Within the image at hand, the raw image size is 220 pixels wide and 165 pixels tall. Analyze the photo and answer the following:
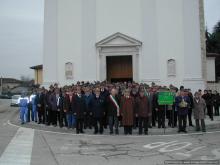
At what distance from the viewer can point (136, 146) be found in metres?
11.9

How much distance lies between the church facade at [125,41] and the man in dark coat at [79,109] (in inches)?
383

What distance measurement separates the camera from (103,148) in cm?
1162

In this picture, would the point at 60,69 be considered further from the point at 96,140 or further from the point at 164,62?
the point at 96,140

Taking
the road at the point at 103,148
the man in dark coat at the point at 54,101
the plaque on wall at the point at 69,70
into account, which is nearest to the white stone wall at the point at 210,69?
the plaque on wall at the point at 69,70

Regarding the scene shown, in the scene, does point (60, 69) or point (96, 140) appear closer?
point (96, 140)

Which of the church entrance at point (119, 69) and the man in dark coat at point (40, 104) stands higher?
the church entrance at point (119, 69)

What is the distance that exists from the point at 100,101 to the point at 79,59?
1065 cm

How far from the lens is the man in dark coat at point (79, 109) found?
15.6 meters

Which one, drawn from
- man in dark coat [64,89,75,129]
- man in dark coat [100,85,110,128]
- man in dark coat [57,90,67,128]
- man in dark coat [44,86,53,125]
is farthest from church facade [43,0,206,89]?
man in dark coat [100,85,110,128]

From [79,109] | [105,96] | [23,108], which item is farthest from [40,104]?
[105,96]

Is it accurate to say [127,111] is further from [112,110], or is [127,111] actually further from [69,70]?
[69,70]

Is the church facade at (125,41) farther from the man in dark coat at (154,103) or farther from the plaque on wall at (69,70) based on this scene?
the man in dark coat at (154,103)

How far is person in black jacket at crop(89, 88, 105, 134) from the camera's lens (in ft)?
51.2

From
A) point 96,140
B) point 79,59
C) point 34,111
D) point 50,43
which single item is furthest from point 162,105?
point 50,43
